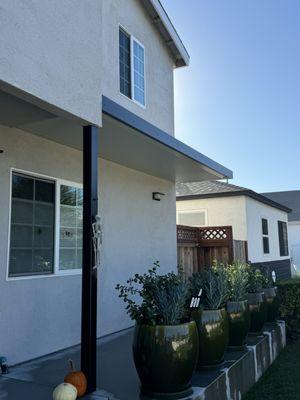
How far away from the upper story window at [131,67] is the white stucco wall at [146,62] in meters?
0.14

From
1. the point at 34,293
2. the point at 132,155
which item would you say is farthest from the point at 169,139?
the point at 34,293

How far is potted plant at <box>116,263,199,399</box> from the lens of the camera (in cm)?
402

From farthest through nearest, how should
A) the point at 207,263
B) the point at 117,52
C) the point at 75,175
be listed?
the point at 207,263, the point at 117,52, the point at 75,175

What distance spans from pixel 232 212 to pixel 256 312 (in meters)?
7.87

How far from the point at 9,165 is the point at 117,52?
358cm

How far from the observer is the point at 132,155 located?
713cm

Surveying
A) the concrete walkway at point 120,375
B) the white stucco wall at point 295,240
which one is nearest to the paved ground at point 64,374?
the concrete walkway at point 120,375

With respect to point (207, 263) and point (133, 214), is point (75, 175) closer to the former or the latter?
point (133, 214)

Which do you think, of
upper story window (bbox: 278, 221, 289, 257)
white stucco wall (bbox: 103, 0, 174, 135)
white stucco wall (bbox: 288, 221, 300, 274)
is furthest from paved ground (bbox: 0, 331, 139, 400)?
white stucco wall (bbox: 288, 221, 300, 274)

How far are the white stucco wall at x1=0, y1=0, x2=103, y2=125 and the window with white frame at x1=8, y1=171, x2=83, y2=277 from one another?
1.72 metres

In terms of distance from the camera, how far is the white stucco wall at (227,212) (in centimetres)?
1415

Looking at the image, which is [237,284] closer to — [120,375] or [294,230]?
[120,375]

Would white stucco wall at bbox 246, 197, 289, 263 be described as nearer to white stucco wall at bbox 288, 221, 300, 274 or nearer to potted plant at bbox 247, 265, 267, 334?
potted plant at bbox 247, 265, 267, 334

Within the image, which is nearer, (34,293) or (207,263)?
(34,293)
